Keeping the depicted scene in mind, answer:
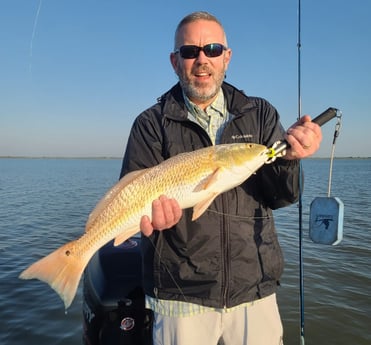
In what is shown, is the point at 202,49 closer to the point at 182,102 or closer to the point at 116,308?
the point at 182,102

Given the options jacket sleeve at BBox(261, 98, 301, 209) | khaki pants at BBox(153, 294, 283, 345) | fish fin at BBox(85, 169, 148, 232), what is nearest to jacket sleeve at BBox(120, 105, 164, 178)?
fish fin at BBox(85, 169, 148, 232)

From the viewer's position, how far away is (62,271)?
3.23 meters

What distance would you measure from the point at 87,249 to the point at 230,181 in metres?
1.51

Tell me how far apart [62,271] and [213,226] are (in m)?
1.47

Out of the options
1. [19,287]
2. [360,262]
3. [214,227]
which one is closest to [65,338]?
[19,287]

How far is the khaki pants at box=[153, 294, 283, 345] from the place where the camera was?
10.2ft

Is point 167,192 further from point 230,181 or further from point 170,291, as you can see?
point 170,291

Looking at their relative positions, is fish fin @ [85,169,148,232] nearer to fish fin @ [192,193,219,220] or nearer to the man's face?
fish fin @ [192,193,219,220]

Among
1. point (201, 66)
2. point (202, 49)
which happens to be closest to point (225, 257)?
point (201, 66)

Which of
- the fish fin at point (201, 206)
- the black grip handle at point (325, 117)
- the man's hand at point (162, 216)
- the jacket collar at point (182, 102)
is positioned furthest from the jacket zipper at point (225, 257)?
the black grip handle at point (325, 117)

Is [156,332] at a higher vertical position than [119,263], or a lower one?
lower

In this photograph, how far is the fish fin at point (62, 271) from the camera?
3111 millimetres

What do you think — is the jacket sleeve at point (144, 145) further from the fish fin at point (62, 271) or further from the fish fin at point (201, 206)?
the fish fin at point (62, 271)

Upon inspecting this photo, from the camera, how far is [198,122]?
3508mm
